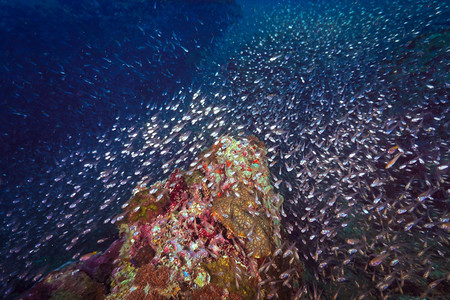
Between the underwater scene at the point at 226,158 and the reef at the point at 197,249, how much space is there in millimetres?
38

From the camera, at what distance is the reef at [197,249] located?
13.2 ft

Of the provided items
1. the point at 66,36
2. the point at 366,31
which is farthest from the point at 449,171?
the point at 66,36

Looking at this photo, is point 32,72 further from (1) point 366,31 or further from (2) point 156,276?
(1) point 366,31

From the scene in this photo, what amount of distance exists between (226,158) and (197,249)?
103 inches

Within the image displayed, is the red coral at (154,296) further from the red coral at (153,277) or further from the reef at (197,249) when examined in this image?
the red coral at (153,277)

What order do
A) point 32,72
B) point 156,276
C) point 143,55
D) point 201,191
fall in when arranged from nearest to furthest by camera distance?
point 156,276 → point 201,191 → point 32,72 → point 143,55

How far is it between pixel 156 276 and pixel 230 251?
1.63m

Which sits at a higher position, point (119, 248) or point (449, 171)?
point (119, 248)

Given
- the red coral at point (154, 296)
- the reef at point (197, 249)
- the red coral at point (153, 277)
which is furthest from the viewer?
the reef at point (197, 249)

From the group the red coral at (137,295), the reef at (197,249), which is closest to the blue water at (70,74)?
the reef at (197,249)

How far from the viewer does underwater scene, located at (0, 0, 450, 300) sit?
4.73 meters

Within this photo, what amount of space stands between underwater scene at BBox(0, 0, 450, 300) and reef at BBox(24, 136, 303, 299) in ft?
0.13

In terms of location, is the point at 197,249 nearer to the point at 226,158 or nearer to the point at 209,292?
the point at 209,292

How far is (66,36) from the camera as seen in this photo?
2238 centimetres
